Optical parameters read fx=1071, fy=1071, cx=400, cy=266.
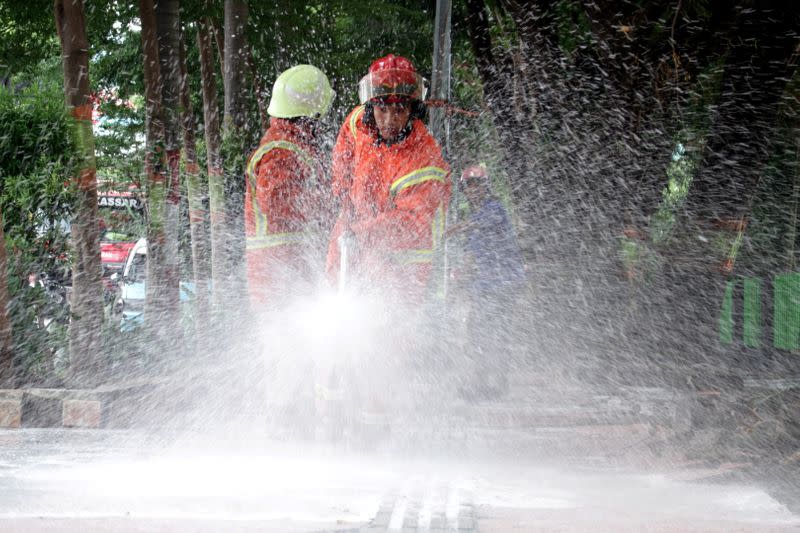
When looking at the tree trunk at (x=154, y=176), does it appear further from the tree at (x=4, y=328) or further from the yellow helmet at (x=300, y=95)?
the yellow helmet at (x=300, y=95)

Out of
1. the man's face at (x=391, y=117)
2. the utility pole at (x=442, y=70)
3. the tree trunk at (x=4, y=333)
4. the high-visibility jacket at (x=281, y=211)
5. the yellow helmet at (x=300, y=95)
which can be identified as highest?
the utility pole at (x=442, y=70)

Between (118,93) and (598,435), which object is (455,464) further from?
(118,93)

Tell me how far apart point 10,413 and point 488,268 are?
3.36 metres

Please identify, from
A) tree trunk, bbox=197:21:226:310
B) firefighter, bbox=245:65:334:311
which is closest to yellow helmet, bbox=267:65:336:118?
firefighter, bbox=245:65:334:311

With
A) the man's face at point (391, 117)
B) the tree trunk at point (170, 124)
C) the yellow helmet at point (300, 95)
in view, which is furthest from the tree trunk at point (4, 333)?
the man's face at point (391, 117)

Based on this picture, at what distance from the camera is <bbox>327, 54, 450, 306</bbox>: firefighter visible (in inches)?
215

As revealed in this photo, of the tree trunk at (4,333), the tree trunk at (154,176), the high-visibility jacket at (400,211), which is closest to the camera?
the high-visibility jacket at (400,211)

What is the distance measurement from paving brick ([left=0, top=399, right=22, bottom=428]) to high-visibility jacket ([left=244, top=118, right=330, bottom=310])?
72.5 inches

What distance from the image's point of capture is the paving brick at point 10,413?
6691 mm

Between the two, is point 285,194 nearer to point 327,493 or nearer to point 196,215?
point 327,493

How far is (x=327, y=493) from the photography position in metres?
4.61

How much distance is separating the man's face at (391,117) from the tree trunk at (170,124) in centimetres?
385

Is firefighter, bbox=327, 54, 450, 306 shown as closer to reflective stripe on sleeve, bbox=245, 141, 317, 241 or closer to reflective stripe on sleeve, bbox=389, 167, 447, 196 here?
reflective stripe on sleeve, bbox=389, 167, 447, 196

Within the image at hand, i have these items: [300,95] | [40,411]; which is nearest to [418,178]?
[300,95]
